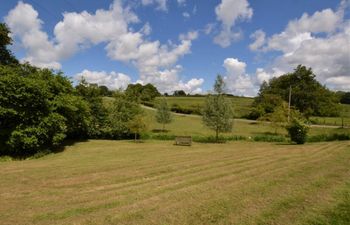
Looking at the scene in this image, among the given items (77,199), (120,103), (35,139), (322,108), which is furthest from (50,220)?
(322,108)

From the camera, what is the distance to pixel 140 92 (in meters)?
94.0

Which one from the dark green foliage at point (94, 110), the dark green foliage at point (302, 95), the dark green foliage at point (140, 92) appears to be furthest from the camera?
the dark green foliage at point (302, 95)

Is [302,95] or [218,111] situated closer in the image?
[218,111]

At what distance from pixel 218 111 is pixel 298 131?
7.82 m

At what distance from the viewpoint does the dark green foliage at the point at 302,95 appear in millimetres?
53312

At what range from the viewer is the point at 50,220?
649 cm

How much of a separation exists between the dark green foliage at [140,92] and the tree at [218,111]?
422 inches

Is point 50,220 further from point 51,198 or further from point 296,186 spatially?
point 296,186

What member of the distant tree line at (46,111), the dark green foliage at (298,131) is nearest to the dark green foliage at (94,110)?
the distant tree line at (46,111)

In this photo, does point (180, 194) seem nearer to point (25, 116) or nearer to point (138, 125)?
point (25, 116)

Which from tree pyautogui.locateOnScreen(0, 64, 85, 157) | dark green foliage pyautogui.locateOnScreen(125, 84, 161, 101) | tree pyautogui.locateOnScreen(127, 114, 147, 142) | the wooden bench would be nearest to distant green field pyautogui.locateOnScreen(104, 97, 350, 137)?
tree pyautogui.locateOnScreen(127, 114, 147, 142)

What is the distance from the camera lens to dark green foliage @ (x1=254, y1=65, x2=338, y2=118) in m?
53.3

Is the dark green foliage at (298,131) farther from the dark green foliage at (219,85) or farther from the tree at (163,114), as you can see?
the tree at (163,114)

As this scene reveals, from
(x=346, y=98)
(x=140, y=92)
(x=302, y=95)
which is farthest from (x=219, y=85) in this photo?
(x=346, y=98)
